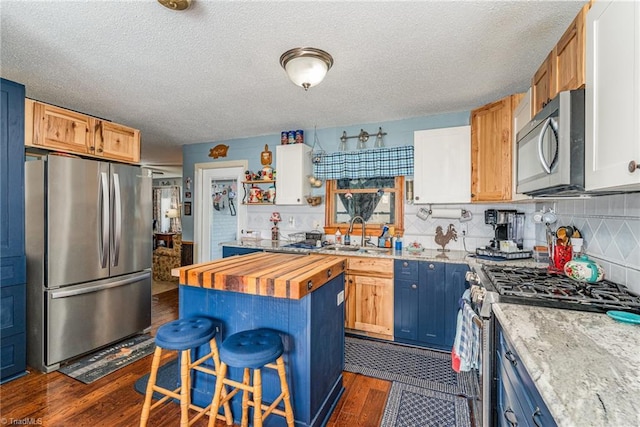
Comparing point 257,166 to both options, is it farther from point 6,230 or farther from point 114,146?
point 6,230

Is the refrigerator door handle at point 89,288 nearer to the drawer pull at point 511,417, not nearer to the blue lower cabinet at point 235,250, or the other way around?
the blue lower cabinet at point 235,250

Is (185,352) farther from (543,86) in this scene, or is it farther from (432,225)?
(432,225)

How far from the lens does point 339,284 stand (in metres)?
2.17

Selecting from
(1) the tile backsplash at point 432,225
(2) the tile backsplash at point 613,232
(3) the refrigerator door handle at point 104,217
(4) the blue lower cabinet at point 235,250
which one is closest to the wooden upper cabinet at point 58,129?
(3) the refrigerator door handle at point 104,217

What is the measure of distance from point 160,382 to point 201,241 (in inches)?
109

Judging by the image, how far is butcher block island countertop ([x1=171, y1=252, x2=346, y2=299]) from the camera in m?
1.55

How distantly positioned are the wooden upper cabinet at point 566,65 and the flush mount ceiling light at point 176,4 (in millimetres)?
1867

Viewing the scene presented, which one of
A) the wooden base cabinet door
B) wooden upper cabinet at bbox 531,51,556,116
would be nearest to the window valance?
the wooden base cabinet door

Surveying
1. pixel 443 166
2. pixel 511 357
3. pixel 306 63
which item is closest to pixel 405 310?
pixel 443 166

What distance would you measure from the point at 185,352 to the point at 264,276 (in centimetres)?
67

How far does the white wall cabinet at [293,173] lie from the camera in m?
3.75

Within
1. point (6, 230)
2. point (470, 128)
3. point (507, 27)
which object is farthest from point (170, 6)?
point (470, 128)

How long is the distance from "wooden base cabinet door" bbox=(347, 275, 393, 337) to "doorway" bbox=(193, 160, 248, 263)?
2.31 metres

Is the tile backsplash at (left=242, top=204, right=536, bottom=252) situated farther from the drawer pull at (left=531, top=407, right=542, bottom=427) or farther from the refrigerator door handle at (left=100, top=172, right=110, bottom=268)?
the drawer pull at (left=531, top=407, right=542, bottom=427)
